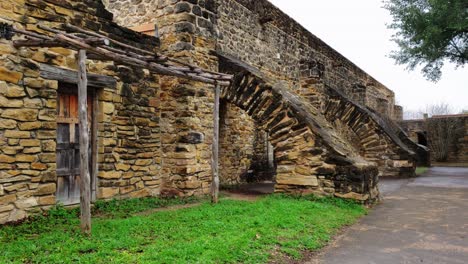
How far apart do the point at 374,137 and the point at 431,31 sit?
182 inches

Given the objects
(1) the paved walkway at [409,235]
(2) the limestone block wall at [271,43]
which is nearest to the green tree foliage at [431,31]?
(2) the limestone block wall at [271,43]

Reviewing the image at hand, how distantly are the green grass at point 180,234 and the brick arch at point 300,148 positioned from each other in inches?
31.8

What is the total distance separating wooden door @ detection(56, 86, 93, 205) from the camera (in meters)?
5.87

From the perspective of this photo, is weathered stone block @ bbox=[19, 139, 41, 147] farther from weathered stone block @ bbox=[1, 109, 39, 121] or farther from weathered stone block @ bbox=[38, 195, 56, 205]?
weathered stone block @ bbox=[38, 195, 56, 205]

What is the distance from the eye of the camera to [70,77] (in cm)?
583

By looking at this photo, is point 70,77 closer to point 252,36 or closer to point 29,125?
point 29,125

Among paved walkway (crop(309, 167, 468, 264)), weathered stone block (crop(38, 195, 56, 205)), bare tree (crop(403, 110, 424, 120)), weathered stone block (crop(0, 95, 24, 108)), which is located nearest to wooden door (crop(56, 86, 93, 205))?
weathered stone block (crop(38, 195, 56, 205))

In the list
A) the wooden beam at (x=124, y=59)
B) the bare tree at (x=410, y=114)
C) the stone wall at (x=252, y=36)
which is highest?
the bare tree at (x=410, y=114)

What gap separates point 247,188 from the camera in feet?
31.7

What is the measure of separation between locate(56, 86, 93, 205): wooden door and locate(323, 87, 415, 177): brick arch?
29.1 ft

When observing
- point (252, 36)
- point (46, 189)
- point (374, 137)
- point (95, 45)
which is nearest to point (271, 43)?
point (252, 36)

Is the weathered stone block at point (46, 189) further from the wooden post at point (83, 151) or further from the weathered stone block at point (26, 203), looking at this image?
the wooden post at point (83, 151)

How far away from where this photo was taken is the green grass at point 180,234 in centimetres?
376

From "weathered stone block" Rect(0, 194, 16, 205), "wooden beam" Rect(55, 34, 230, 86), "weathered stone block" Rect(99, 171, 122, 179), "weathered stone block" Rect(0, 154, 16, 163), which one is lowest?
"weathered stone block" Rect(0, 194, 16, 205)
